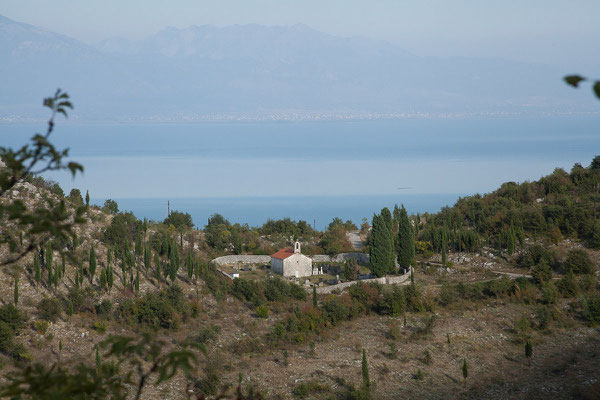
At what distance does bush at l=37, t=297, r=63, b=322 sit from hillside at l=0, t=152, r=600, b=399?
60 millimetres

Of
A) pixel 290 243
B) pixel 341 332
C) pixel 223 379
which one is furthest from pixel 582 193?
pixel 223 379

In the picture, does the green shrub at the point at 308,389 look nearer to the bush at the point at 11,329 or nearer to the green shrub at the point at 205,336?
the green shrub at the point at 205,336

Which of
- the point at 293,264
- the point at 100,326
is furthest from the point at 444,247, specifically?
the point at 100,326

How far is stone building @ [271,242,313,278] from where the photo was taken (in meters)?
37.9

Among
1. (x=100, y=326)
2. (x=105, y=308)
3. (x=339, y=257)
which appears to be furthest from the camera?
(x=339, y=257)

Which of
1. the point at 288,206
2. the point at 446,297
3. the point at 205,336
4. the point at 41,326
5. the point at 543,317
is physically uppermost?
the point at 288,206

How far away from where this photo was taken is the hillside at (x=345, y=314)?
76.9 feet

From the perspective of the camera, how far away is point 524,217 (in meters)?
41.8

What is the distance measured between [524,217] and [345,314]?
54.9 ft

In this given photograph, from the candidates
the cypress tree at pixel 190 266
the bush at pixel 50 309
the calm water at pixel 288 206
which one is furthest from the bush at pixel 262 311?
the calm water at pixel 288 206

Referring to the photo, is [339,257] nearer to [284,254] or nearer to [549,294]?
[284,254]

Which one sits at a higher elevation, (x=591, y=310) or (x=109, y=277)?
(x=109, y=277)

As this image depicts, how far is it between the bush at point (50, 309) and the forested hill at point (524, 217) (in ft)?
70.2

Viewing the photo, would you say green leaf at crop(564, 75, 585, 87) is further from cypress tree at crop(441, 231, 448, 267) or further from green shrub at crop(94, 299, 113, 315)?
cypress tree at crop(441, 231, 448, 267)
